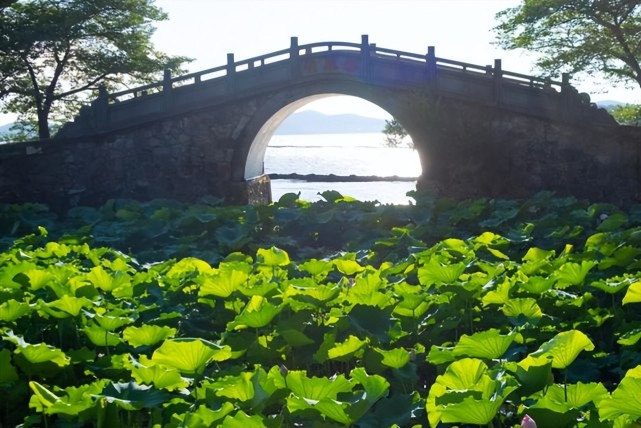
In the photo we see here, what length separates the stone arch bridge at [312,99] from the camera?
1583 centimetres

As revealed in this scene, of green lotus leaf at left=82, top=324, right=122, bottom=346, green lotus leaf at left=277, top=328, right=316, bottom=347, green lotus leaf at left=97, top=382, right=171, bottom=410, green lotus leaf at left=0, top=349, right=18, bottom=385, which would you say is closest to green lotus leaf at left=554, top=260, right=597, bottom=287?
green lotus leaf at left=277, top=328, right=316, bottom=347

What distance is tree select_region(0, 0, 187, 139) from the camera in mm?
22797

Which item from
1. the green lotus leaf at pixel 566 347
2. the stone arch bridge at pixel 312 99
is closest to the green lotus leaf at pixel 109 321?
the green lotus leaf at pixel 566 347

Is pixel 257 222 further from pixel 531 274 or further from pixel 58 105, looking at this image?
pixel 58 105

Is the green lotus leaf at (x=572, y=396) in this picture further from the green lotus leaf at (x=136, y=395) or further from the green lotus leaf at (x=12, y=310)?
the green lotus leaf at (x=12, y=310)

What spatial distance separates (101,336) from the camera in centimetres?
451

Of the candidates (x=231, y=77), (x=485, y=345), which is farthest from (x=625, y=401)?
(x=231, y=77)

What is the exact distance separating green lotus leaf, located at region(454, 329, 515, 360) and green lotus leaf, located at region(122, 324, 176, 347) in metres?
1.63

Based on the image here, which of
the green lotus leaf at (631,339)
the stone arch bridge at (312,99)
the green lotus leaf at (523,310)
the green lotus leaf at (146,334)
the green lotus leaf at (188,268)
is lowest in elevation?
the green lotus leaf at (631,339)

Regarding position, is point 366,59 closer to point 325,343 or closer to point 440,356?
point 325,343

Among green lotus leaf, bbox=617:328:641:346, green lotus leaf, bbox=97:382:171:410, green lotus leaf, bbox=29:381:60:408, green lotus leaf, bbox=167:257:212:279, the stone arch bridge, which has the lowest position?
green lotus leaf, bbox=97:382:171:410

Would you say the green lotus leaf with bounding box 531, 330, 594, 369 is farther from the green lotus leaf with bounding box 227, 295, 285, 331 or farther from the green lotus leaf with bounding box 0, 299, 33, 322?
the green lotus leaf with bounding box 0, 299, 33, 322

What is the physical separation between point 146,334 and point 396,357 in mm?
1379

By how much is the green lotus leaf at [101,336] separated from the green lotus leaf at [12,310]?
17.0 inches
